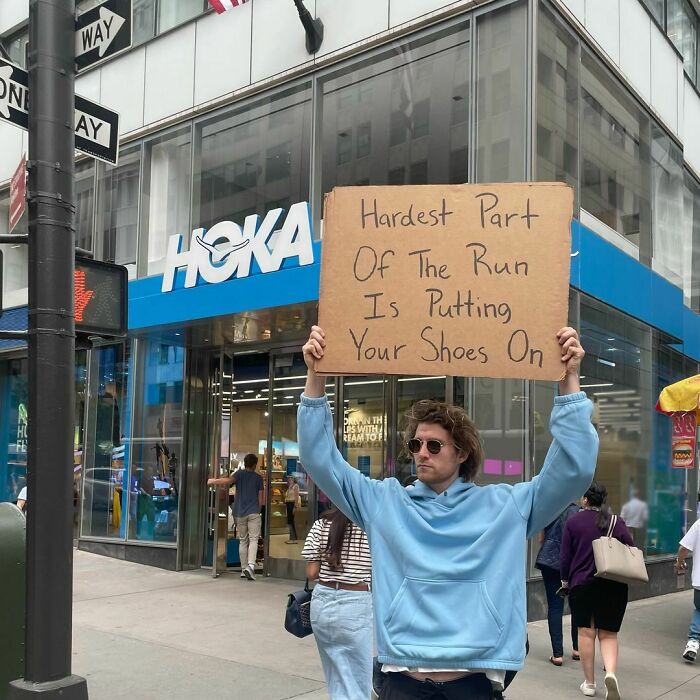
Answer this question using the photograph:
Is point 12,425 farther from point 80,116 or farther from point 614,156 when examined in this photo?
point 80,116

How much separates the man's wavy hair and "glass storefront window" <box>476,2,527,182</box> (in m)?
6.69

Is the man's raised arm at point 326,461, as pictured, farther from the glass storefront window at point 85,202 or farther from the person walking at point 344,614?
the glass storefront window at point 85,202

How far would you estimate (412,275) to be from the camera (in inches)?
114

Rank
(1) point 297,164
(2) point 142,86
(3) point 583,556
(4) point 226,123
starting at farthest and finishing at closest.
Result: (2) point 142,86 → (4) point 226,123 → (1) point 297,164 → (3) point 583,556

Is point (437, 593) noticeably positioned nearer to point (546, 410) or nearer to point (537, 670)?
point (537, 670)

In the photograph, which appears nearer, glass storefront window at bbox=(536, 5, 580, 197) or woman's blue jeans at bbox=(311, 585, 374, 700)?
woman's blue jeans at bbox=(311, 585, 374, 700)

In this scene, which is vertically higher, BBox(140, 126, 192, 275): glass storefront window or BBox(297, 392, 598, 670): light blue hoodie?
BBox(140, 126, 192, 275): glass storefront window

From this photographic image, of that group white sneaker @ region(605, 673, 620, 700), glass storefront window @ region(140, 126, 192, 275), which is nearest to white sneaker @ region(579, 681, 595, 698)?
white sneaker @ region(605, 673, 620, 700)

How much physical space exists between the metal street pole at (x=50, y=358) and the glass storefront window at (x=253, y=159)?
244 inches

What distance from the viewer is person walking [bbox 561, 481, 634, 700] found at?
6.65m

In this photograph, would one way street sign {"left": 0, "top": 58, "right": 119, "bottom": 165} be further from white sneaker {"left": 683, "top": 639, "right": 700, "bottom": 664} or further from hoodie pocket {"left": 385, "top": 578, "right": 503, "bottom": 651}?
white sneaker {"left": 683, "top": 639, "right": 700, "bottom": 664}

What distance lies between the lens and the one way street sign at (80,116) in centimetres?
505

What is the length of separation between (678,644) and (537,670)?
232 centimetres

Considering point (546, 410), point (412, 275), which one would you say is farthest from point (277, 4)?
point (412, 275)
